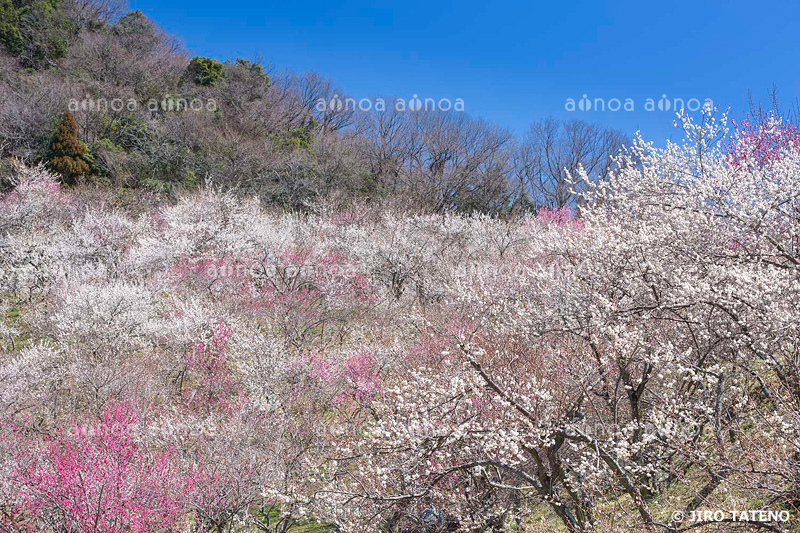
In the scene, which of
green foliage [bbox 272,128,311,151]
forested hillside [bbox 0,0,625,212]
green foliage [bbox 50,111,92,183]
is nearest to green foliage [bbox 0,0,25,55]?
forested hillside [bbox 0,0,625,212]

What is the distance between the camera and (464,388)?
4.82 meters

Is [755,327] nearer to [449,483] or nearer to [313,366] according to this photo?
[449,483]

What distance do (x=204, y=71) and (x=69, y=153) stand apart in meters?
16.2

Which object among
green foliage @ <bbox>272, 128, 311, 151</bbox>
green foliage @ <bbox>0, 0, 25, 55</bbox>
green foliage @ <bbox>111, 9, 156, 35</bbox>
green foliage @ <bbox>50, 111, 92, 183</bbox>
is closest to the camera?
green foliage @ <bbox>50, 111, 92, 183</bbox>

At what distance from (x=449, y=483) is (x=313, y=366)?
5133 mm

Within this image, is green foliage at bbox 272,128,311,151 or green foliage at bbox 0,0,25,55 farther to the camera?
green foliage at bbox 272,128,311,151

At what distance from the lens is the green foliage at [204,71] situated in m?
38.7

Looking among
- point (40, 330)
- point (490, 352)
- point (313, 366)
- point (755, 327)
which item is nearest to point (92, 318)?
point (40, 330)

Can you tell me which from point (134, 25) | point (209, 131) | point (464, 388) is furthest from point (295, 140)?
point (464, 388)

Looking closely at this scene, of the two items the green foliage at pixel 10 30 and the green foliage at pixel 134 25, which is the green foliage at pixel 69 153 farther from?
the green foliage at pixel 134 25

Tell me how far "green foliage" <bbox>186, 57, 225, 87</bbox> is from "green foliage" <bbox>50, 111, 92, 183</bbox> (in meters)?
13.7

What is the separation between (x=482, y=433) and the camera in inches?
188

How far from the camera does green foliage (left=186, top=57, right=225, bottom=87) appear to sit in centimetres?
3866

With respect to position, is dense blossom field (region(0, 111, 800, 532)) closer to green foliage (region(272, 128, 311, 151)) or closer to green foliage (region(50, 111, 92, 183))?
green foliage (region(50, 111, 92, 183))
